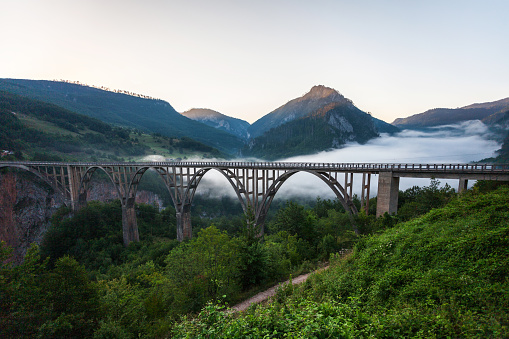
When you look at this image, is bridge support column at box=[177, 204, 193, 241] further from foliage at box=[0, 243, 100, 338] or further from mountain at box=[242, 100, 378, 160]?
mountain at box=[242, 100, 378, 160]

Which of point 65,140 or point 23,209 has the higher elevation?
point 65,140

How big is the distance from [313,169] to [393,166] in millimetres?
7543

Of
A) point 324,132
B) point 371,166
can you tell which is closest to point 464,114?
point 324,132

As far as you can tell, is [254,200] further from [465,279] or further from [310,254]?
[465,279]

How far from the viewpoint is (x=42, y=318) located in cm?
931

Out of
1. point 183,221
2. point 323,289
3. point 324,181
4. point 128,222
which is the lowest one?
point 128,222

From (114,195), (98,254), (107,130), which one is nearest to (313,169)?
(98,254)

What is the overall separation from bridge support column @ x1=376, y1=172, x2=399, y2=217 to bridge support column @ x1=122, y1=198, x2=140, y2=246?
4027 cm

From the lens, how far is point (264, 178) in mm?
28578

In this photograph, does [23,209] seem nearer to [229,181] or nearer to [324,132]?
[229,181]

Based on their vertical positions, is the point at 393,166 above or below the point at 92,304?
above

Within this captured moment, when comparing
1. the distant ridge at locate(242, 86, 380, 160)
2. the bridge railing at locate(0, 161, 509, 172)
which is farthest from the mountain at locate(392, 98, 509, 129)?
the bridge railing at locate(0, 161, 509, 172)

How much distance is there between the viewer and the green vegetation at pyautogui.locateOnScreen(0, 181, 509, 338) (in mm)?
5527

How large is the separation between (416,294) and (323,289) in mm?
3982
